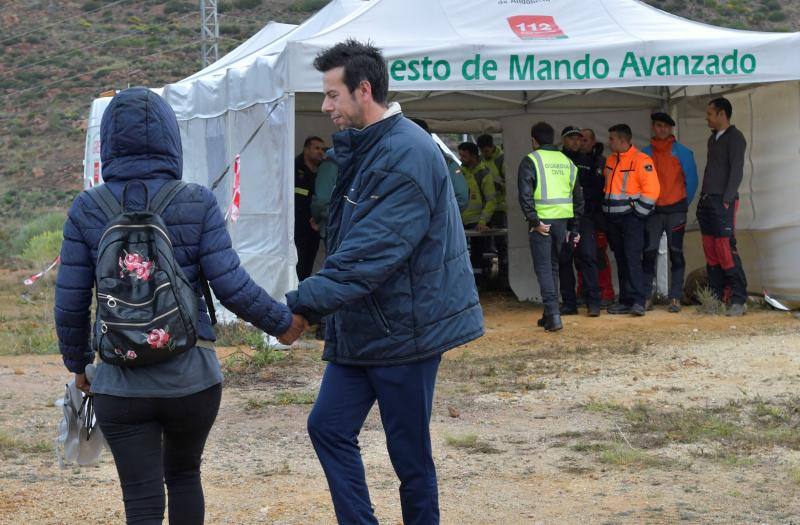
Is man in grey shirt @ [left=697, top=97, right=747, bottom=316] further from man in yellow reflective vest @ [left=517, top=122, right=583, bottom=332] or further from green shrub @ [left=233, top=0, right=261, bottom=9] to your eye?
green shrub @ [left=233, top=0, right=261, bottom=9]

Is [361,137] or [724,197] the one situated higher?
[361,137]

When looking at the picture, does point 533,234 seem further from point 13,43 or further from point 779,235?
point 13,43

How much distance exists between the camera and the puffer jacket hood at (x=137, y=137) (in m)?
3.60

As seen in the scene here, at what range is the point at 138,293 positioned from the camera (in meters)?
3.47

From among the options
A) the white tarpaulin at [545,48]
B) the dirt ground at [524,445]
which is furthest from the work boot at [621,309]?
the white tarpaulin at [545,48]

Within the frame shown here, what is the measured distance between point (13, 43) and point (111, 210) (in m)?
48.5

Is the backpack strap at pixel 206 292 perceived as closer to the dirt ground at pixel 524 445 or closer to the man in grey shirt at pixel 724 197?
the dirt ground at pixel 524 445

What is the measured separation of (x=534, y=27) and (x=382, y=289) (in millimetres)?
7424

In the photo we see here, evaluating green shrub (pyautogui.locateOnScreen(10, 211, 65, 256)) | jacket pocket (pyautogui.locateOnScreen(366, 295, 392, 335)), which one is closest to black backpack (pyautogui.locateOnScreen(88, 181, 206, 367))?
jacket pocket (pyautogui.locateOnScreen(366, 295, 392, 335))

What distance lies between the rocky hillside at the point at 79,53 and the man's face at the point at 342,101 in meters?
34.6

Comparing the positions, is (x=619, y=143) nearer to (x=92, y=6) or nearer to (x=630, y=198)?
(x=630, y=198)

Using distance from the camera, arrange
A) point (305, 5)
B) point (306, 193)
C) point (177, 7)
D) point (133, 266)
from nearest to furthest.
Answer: point (133, 266), point (306, 193), point (305, 5), point (177, 7)

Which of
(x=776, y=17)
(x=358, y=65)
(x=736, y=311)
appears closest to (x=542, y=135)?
(x=736, y=311)

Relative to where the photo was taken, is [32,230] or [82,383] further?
[32,230]
